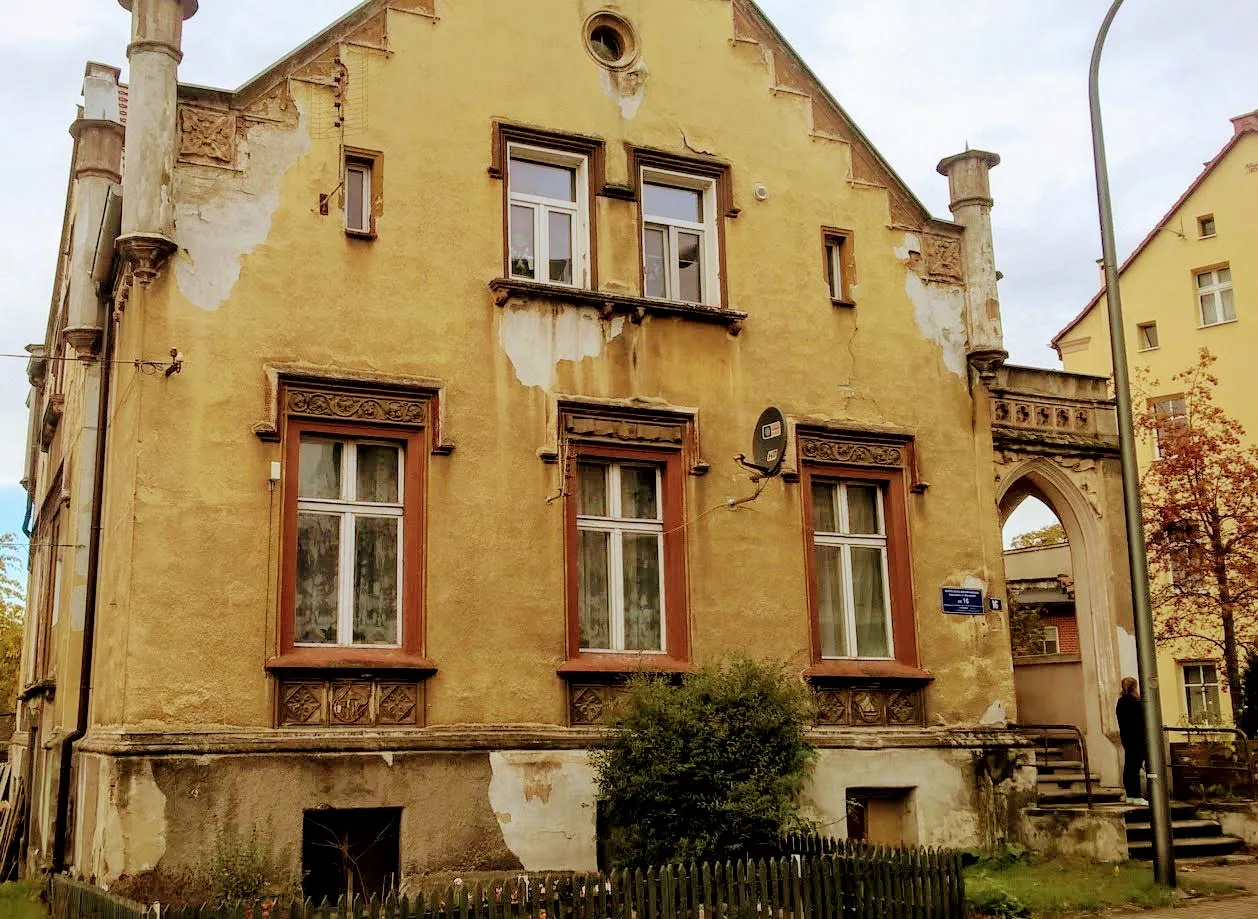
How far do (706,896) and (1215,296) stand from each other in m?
31.0

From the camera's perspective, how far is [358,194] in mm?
13438

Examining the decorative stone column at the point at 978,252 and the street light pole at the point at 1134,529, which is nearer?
the street light pole at the point at 1134,529

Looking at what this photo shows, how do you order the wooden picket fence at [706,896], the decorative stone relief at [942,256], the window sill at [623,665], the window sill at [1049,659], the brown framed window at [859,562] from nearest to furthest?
the wooden picket fence at [706,896], the window sill at [623,665], the brown framed window at [859,562], the decorative stone relief at [942,256], the window sill at [1049,659]

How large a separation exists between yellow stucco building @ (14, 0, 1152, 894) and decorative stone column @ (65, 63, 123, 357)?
5cm

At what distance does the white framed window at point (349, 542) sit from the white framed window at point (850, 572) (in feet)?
16.0

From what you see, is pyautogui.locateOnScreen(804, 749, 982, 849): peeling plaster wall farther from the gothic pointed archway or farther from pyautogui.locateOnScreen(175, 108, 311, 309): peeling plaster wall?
pyautogui.locateOnScreen(175, 108, 311, 309): peeling plaster wall

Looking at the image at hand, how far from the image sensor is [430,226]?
44.2ft

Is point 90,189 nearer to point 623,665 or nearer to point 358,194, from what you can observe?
point 358,194

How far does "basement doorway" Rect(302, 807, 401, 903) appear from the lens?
12.1 meters

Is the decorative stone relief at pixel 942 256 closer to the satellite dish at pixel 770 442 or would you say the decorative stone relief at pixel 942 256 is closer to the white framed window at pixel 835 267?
the white framed window at pixel 835 267

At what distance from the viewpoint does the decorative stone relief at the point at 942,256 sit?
1647cm

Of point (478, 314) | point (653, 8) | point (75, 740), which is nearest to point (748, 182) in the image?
point (653, 8)

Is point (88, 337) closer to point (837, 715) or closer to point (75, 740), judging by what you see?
point (75, 740)

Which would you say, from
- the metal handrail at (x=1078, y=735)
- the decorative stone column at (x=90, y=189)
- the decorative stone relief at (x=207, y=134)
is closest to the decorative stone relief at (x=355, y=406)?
the decorative stone relief at (x=207, y=134)
